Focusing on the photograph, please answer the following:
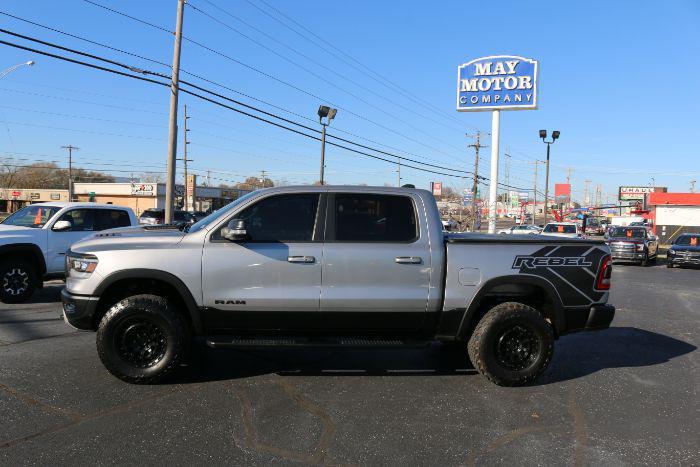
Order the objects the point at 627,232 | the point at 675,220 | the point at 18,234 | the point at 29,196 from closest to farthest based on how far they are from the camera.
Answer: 1. the point at 18,234
2. the point at 627,232
3. the point at 675,220
4. the point at 29,196

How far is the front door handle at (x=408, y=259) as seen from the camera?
4812 mm

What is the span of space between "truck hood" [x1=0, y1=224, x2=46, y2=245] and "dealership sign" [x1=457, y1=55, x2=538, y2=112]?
22181mm

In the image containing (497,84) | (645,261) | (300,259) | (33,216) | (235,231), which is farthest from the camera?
(497,84)

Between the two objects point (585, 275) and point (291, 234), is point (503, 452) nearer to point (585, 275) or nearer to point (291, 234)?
point (585, 275)

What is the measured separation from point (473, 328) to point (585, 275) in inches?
47.8

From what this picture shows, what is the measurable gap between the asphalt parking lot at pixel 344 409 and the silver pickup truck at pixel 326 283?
0.45m

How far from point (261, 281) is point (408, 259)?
137 centimetres

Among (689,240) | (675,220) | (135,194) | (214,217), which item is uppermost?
(135,194)

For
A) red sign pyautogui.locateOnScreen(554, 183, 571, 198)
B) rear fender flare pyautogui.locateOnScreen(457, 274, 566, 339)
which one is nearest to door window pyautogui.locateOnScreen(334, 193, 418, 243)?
rear fender flare pyautogui.locateOnScreen(457, 274, 566, 339)

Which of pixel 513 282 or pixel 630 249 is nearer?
pixel 513 282

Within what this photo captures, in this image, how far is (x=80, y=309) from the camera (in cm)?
481

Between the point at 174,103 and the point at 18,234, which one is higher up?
the point at 174,103

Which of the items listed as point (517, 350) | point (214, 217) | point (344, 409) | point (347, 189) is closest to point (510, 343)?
point (517, 350)

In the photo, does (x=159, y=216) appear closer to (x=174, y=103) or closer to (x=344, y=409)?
(x=174, y=103)
